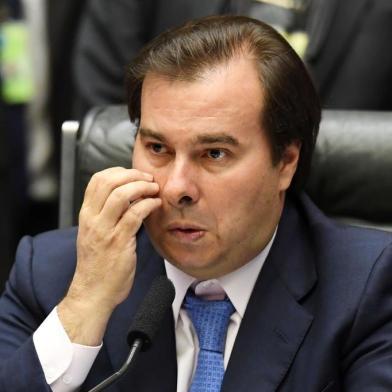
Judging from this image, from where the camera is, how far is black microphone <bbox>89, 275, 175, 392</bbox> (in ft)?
5.42

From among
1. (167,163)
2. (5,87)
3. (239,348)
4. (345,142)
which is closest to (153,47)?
(167,163)

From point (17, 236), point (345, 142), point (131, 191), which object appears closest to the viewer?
point (131, 191)

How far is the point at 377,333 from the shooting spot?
1840 millimetres

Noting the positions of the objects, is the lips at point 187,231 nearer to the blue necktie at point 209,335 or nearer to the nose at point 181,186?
the nose at point 181,186

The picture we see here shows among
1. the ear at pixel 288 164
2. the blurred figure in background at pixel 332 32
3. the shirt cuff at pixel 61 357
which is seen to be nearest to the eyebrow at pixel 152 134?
the ear at pixel 288 164

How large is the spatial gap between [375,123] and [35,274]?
2.51 ft

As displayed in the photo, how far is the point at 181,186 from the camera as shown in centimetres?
179

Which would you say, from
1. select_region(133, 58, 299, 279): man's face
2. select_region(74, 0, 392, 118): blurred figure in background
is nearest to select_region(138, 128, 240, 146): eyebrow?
select_region(133, 58, 299, 279): man's face

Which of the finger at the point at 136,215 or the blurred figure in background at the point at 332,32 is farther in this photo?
the blurred figure in background at the point at 332,32

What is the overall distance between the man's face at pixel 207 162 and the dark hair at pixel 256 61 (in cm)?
2

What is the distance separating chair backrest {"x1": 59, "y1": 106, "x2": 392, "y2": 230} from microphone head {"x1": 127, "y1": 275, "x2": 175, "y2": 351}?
1.56ft

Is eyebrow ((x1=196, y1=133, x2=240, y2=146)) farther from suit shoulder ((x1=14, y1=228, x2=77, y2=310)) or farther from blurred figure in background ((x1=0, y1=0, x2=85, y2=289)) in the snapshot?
blurred figure in background ((x1=0, y1=0, x2=85, y2=289))

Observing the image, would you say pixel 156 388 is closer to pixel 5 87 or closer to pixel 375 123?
pixel 375 123

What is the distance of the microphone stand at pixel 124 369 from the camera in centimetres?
159
